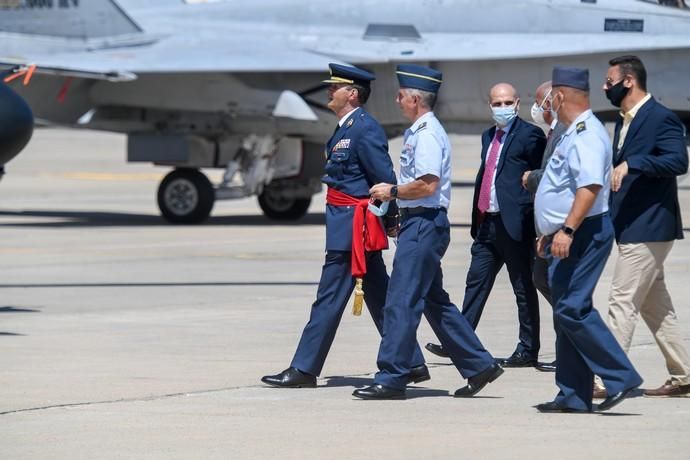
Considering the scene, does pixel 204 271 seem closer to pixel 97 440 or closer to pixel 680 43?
pixel 680 43

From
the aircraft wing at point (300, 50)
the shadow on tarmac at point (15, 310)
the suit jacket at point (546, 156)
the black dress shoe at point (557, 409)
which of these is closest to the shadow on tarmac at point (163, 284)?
the shadow on tarmac at point (15, 310)

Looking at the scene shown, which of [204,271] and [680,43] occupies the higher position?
[680,43]

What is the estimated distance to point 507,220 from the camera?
32.6 ft

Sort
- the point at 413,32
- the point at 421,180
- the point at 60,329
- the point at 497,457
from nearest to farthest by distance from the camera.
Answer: the point at 497,457 < the point at 421,180 < the point at 60,329 < the point at 413,32

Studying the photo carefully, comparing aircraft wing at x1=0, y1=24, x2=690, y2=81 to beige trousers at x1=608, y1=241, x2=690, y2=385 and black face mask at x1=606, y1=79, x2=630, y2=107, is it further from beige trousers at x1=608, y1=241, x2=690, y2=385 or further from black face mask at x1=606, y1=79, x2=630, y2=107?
A: beige trousers at x1=608, y1=241, x2=690, y2=385

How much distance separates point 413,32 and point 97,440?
1434 cm

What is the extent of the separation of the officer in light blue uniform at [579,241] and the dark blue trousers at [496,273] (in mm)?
1977

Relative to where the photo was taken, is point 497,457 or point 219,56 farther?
point 219,56

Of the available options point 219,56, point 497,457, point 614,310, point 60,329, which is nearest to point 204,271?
point 60,329

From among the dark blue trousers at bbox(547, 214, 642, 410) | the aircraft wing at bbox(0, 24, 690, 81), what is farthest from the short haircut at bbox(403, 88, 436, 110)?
the aircraft wing at bbox(0, 24, 690, 81)

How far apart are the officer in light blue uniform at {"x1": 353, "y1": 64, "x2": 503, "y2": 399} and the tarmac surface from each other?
0.20m

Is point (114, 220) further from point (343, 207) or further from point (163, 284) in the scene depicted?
point (343, 207)

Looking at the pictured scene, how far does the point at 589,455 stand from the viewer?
273 inches

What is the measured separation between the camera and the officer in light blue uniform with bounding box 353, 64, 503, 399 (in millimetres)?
8562
